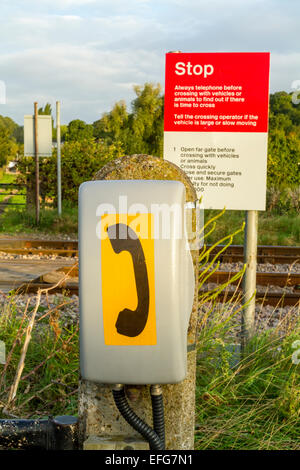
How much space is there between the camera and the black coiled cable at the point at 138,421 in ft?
5.78

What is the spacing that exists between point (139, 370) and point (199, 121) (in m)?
2.70

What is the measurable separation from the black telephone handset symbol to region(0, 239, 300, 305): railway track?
14.9 feet

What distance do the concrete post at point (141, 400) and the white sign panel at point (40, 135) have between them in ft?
47.0

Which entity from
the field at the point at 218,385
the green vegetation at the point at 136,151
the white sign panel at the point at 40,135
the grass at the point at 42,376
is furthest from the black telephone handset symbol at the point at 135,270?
the white sign panel at the point at 40,135

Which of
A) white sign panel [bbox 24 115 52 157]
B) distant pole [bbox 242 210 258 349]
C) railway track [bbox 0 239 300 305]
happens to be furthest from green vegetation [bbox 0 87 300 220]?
distant pole [bbox 242 210 258 349]

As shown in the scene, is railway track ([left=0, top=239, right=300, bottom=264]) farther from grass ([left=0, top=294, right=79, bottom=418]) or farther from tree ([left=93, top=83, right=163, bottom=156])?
tree ([left=93, top=83, right=163, bottom=156])

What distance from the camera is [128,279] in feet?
5.45

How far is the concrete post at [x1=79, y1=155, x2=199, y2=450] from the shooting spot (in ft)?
6.16

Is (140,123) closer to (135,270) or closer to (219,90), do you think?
(219,90)

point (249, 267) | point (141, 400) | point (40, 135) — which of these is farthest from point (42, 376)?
point (40, 135)

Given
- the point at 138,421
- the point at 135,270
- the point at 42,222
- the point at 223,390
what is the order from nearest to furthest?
the point at 135,270
the point at 138,421
the point at 223,390
the point at 42,222

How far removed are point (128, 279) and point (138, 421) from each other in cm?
48

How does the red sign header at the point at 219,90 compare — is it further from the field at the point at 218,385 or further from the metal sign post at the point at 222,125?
the field at the point at 218,385
